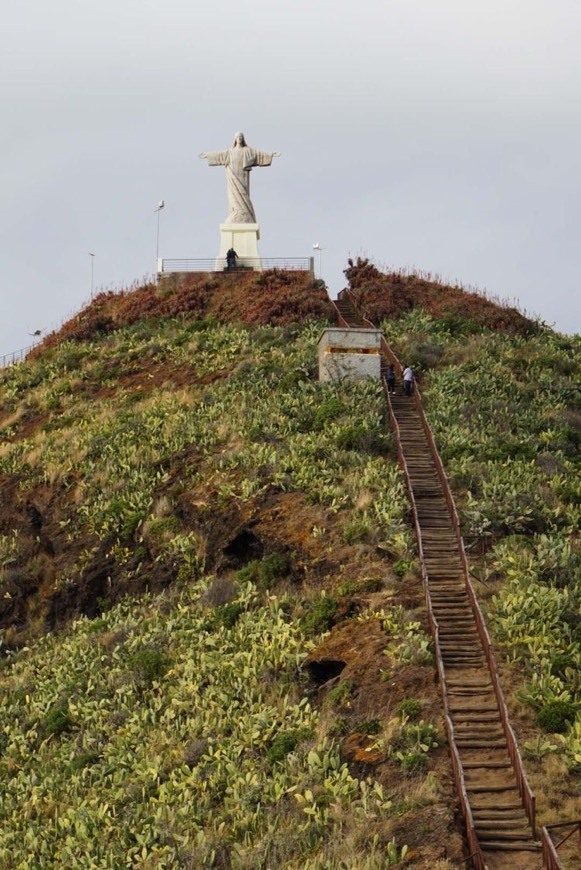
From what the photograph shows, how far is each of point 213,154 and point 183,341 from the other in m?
12.6

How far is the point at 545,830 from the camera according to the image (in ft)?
50.1

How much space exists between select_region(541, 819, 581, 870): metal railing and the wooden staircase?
14.6 inches

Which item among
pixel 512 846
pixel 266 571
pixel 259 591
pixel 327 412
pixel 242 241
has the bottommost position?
pixel 512 846

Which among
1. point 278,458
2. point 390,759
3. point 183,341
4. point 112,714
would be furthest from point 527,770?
point 183,341

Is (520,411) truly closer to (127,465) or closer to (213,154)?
(127,465)

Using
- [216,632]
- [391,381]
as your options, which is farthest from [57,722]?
[391,381]

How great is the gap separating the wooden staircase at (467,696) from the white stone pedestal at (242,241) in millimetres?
23630

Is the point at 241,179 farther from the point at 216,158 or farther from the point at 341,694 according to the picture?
the point at 341,694

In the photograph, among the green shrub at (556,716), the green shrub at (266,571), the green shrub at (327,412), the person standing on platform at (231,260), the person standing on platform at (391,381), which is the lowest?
the green shrub at (556,716)

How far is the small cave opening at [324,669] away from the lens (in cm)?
2202

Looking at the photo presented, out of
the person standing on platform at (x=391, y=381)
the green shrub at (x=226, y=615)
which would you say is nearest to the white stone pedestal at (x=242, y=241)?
the person standing on platform at (x=391, y=381)

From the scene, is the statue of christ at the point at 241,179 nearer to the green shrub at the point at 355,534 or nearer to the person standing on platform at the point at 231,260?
the person standing on platform at the point at 231,260

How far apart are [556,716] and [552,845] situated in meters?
3.75

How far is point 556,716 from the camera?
18.7 meters
